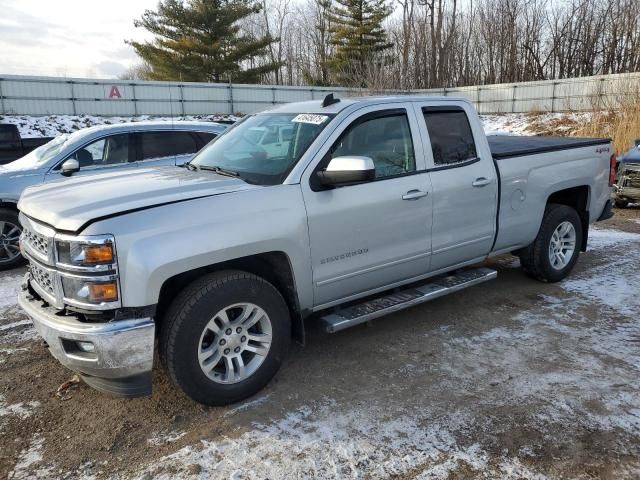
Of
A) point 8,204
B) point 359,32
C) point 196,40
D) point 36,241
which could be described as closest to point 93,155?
point 8,204

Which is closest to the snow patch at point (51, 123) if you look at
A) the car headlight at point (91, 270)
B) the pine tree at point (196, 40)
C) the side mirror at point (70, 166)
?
the pine tree at point (196, 40)

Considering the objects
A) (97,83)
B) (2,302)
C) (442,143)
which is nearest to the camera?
(442,143)

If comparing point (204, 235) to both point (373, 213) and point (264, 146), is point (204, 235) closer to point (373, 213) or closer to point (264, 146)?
point (264, 146)

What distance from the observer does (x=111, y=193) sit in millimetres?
3287

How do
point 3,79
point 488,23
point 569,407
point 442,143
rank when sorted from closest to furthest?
point 569,407
point 442,143
point 3,79
point 488,23

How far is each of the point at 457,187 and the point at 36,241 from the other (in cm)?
322

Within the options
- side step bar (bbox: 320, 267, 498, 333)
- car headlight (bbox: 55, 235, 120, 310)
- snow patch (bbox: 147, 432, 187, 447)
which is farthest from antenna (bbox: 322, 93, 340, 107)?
snow patch (bbox: 147, 432, 187, 447)

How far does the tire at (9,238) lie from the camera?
6.58 metres

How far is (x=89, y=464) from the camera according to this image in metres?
2.85

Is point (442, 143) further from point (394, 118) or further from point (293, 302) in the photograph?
point (293, 302)

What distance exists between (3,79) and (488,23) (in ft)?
114

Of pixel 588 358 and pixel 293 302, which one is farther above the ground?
pixel 293 302

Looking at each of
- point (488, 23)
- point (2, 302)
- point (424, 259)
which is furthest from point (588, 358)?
point (488, 23)

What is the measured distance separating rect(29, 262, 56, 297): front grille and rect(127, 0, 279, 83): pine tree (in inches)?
1336
